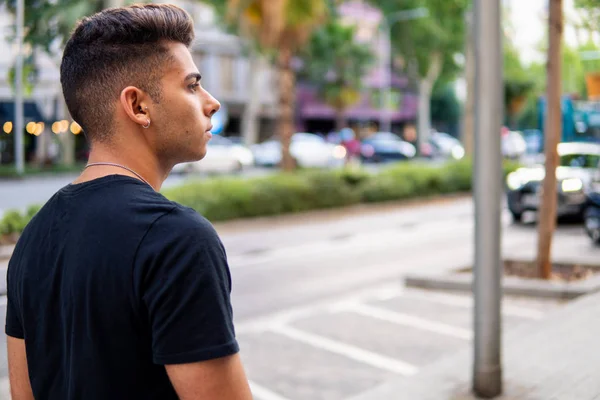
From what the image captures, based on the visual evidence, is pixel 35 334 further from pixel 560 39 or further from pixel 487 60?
pixel 560 39

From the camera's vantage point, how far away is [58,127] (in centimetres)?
1767

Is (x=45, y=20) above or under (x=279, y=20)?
under

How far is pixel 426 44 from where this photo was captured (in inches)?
1905

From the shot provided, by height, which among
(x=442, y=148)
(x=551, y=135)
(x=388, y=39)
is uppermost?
(x=388, y=39)

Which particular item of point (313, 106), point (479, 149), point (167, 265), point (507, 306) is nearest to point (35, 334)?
point (167, 265)

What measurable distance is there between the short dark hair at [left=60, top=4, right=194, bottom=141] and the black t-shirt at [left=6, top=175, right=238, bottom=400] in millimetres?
162

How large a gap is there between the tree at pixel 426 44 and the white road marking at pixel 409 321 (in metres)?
33.2

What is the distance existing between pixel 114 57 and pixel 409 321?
6707 mm

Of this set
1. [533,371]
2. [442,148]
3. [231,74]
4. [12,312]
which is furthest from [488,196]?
[231,74]

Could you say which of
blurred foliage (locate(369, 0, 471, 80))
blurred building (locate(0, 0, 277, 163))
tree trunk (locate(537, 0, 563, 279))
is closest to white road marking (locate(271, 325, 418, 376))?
tree trunk (locate(537, 0, 563, 279))

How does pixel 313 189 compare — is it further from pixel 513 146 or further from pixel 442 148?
pixel 513 146

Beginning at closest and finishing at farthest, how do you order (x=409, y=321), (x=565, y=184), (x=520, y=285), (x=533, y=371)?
(x=533, y=371) < (x=409, y=321) < (x=520, y=285) < (x=565, y=184)

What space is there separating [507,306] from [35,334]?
740cm

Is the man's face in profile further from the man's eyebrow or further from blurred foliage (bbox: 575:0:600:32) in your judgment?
blurred foliage (bbox: 575:0:600:32)
